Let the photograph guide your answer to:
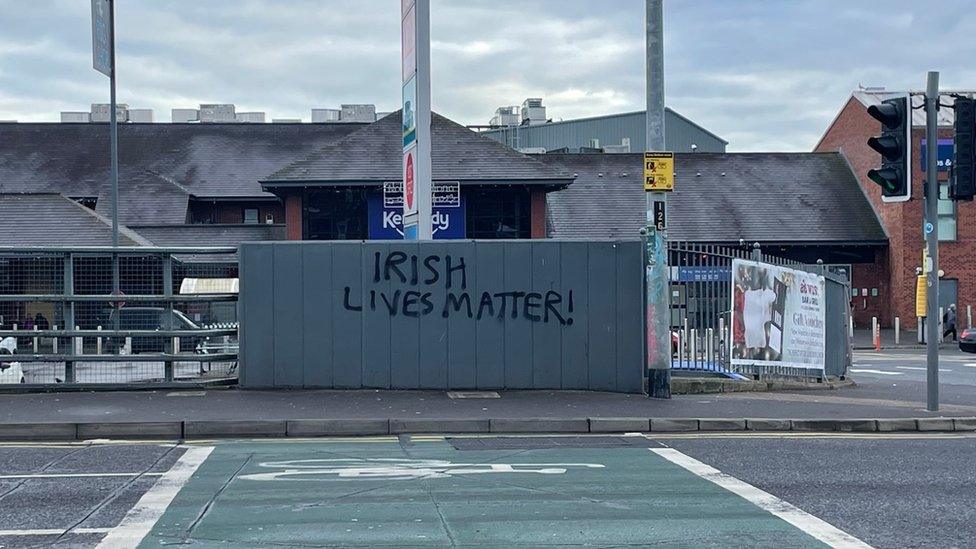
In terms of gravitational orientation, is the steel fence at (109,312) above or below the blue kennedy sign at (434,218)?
below

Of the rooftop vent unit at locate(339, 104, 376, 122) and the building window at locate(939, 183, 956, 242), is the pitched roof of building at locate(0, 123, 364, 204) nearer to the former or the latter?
the rooftop vent unit at locate(339, 104, 376, 122)

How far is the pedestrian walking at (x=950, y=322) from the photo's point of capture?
3888cm

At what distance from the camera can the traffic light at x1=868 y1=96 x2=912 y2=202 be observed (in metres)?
12.6

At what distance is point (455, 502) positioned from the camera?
25.2 feet

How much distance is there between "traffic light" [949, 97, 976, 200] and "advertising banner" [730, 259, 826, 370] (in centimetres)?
349

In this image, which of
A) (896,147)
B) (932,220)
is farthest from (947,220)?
(896,147)

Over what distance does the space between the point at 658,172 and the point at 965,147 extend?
3.73 meters

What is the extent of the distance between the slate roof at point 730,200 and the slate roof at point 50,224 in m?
17.0

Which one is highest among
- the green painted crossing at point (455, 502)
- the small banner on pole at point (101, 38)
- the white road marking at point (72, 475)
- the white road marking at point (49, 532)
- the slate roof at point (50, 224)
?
the small banner on pole at point (101, 38)

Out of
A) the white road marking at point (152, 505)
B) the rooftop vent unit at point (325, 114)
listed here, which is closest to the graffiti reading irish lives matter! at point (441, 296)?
the white road marking at point (152, 505)

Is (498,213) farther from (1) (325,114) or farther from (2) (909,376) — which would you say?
(1) (325,114)

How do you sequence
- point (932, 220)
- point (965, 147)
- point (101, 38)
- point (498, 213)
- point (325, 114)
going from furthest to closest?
point (325, 114) → point (498, 213) → point (101, 38) → point (932, 220) → point (965, 147)

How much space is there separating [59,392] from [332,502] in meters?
7.59

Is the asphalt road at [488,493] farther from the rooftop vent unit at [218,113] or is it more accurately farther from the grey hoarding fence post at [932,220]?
the rooftop vent unit at [218,113]
